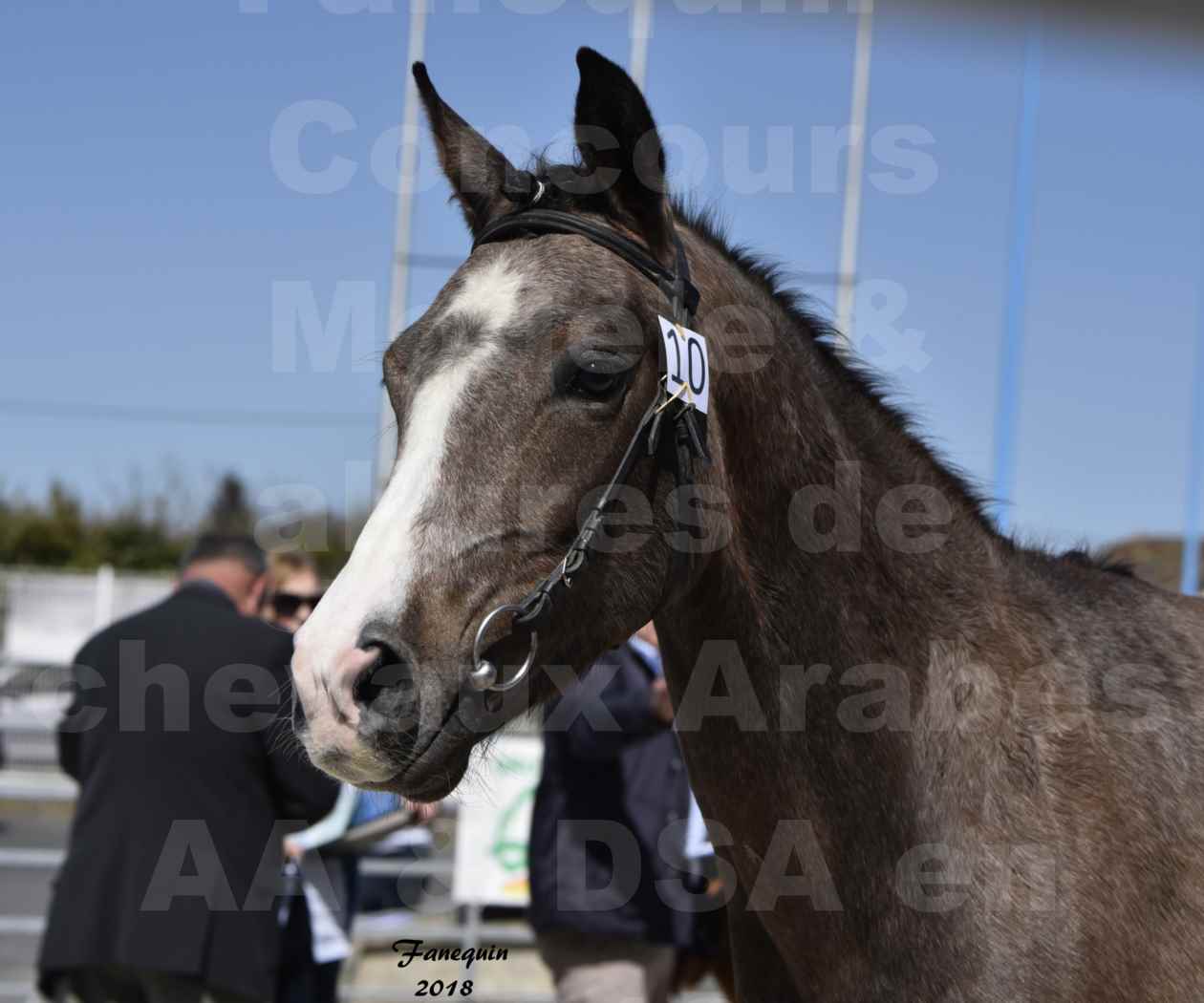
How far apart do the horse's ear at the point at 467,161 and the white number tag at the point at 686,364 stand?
18.6 inches

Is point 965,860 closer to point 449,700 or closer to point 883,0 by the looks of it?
point 449,700

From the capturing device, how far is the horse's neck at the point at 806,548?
7.71 feet

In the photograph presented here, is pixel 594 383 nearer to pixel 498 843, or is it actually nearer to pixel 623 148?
pixel 623 148

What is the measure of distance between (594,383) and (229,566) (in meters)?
3.16

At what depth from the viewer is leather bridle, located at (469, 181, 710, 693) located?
2.03 m

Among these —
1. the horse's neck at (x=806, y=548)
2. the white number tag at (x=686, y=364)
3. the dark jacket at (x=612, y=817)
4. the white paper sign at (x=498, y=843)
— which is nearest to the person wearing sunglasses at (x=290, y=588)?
the dark jacket at (x=612, y=817)

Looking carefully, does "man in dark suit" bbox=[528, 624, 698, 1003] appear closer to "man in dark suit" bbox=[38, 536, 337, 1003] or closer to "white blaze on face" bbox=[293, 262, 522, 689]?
"man in dark suit" bbox=[38, 536, 337, 1003]

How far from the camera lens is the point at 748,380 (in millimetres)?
2375

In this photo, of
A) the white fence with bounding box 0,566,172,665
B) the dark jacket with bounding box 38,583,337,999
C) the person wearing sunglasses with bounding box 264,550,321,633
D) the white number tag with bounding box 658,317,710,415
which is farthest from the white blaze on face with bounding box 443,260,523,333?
the white fence with bounding box 0,566,172,665

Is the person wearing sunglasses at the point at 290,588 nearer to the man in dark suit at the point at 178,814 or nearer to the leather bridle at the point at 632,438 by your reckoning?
the man in dark suit at the point at 178,814

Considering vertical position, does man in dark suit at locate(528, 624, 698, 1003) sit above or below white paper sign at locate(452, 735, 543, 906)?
above

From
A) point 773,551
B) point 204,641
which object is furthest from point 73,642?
point 773,551

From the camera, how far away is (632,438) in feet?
7.12

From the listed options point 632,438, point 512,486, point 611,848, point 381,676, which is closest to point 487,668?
point 381,676
